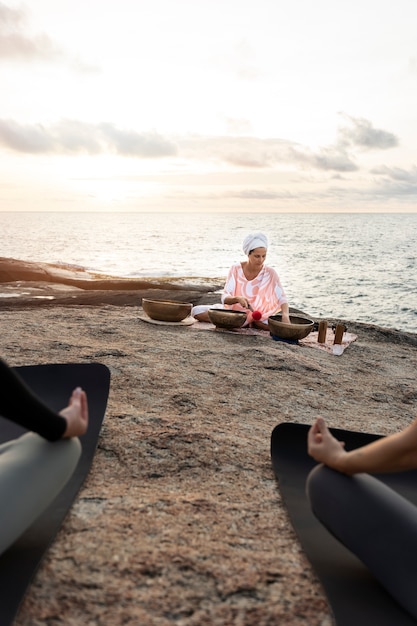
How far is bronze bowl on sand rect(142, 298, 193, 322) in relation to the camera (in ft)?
17.6

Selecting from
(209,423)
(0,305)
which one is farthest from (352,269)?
(209,423)

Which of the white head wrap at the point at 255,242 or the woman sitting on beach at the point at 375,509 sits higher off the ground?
the white head wrap at the point at 255,242

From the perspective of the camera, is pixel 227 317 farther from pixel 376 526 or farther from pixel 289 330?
pixel 376 526

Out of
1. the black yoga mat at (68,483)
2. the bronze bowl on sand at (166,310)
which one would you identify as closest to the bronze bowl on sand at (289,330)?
the bronze bowl on sand at (166,310)

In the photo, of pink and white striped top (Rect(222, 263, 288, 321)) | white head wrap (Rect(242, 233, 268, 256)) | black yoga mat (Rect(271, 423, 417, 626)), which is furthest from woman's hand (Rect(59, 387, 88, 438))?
white head wrap (Rect(242, 233, 268, 256))

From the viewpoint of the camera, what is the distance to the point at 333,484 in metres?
1.54

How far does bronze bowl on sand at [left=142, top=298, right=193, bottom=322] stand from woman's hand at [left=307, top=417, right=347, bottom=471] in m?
3.85

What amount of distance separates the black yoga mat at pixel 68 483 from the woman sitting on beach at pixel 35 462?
58mm

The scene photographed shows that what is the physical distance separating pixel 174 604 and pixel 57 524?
529 mm

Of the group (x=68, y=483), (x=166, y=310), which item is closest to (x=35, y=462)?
(x=68, y=483)

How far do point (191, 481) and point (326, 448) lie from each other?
71cm

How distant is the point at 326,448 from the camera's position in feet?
5.10

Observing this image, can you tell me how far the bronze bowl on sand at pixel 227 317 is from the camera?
5164 millimetres

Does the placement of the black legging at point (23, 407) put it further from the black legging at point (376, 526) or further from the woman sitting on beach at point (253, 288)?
the woman sitting on beach at point (253, 288)
